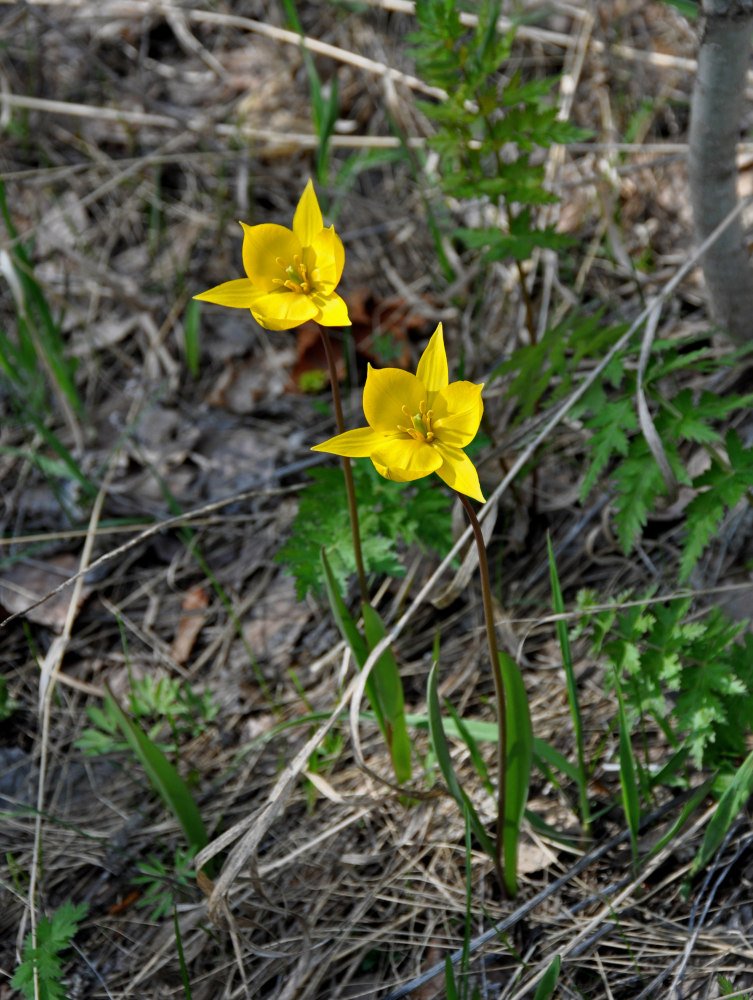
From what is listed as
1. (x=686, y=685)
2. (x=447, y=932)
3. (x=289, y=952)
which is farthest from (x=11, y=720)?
(x=686, y=685)

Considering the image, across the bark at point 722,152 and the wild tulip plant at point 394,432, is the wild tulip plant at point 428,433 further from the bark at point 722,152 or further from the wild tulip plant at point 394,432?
the bark at point 722,152

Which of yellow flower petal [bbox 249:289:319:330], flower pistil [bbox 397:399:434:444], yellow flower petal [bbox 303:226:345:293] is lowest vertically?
flower pistil [bbox 397:399:434:444]

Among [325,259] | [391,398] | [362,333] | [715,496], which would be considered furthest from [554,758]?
[362,333]

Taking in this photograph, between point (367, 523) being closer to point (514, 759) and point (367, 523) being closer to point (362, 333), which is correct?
point (514, 759)

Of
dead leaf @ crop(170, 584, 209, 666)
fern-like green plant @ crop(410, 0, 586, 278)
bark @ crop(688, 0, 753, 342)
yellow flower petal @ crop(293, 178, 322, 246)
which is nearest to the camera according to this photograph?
yellow flower petal @ crop(293, 178, 322, 246)

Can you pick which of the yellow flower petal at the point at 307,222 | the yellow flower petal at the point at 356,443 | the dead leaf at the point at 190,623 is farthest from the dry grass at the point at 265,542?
the yellow flower petal at the point at 307,222

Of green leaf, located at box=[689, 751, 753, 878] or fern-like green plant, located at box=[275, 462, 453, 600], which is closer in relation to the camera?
green leaf, located at box=[689, 751, 753, 878]

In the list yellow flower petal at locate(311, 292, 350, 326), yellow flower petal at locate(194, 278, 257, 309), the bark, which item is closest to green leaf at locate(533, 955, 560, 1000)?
yellow flower petal at locate(311, 292, 350, 326)

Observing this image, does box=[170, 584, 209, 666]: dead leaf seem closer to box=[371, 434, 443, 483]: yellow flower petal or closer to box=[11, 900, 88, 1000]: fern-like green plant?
box=[11, 900, 88, 1000]: fern-like green plant
